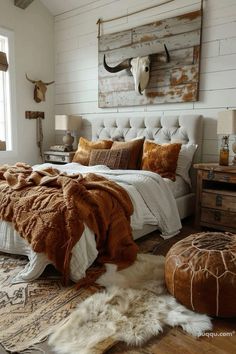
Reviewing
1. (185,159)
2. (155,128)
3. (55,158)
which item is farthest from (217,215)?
(55,158)

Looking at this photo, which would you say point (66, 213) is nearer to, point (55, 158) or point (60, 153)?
point (60, 153)

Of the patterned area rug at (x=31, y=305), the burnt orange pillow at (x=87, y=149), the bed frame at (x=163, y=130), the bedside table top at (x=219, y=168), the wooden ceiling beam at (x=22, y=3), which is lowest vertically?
the patterned area rug at (x=31, y=305)

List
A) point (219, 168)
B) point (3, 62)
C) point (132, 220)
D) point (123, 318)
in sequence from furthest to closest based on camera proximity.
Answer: point (3, 62), point (219, 168), point (132, 220), point (123, 318)

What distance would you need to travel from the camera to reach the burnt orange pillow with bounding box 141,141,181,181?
10.3 feet

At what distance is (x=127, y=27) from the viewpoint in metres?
3.98

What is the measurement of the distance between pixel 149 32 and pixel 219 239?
2.92 metres

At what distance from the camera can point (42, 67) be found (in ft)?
15.7

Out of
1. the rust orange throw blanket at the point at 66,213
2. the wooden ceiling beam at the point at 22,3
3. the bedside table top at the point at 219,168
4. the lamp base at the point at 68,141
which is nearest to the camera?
the rust orange throw blanket at the point at 66,213

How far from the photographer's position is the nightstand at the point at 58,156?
436 cm

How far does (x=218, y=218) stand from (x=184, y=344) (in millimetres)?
1665

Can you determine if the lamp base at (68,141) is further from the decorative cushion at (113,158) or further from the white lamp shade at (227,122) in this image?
the white lamp shade at (227,122)

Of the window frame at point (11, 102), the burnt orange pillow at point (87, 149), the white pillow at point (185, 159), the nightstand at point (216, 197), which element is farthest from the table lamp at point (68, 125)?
the nightstand at point (216, 197)

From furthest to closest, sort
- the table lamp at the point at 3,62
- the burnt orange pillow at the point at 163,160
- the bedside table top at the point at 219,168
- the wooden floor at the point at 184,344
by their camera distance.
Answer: the table lamp at the point at 3,62 < the burnt orange pillow at the point at 163,160 < the bedside table top at the point at 219,168 < the wooden floor at the point at 184,344

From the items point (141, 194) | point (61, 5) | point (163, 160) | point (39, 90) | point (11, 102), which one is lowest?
point (141, 194)
